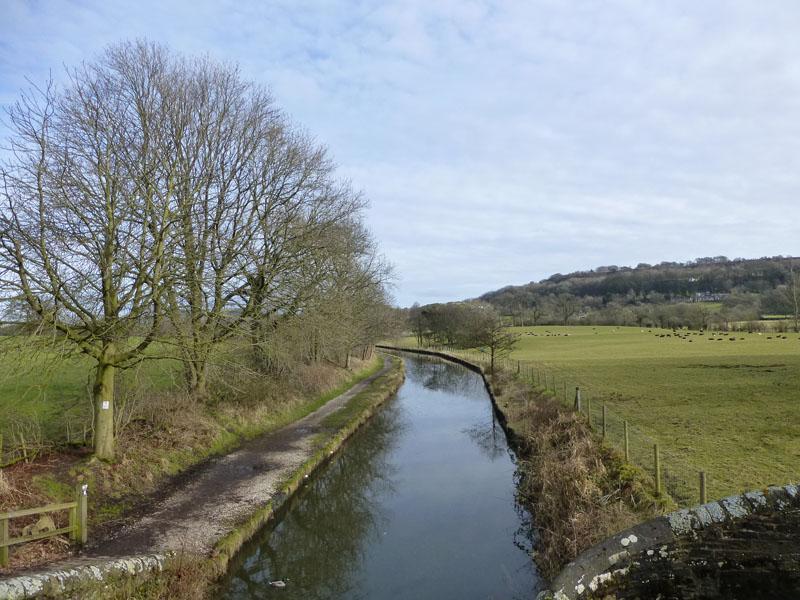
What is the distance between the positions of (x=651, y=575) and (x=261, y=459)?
12100 mm

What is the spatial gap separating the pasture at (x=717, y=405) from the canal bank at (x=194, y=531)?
984 cm

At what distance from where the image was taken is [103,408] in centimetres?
1152

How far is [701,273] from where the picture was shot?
143 m

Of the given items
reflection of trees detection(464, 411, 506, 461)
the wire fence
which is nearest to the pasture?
the wire fence

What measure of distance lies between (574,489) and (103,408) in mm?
11031

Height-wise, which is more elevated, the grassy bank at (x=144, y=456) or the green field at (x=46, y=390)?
the green field at (x=46, y=390)

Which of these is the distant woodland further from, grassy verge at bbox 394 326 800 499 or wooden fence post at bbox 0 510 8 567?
wooden fence post at bbox 0 510 8 567

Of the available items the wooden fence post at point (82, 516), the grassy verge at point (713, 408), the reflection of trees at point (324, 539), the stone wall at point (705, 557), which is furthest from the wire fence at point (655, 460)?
the wooden fence post at point (82, 516)

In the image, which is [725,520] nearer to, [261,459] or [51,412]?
[261,459]

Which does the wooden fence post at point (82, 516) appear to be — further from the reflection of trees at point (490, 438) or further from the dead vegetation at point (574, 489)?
the reflection of trees at point (490, 438)

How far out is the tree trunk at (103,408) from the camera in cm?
1149

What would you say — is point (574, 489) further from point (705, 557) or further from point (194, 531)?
point (194, 531)

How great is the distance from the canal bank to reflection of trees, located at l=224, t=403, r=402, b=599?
1.41 feet

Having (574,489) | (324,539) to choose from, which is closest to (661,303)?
(574,489)
